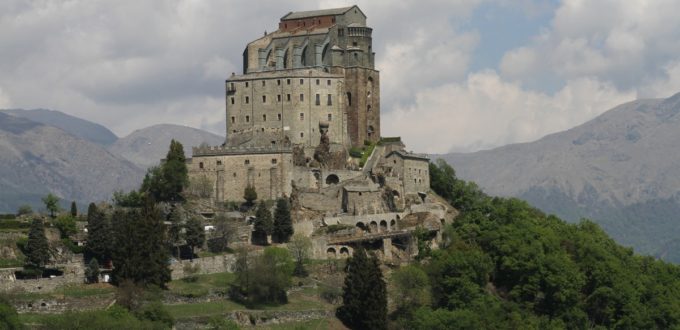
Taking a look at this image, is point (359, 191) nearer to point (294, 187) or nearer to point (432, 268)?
point (294, 187)

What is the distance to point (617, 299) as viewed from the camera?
354 ft

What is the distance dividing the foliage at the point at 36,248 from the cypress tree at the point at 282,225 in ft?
69.5

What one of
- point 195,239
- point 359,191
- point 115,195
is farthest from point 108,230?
point 359,191

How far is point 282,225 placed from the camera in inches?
4345

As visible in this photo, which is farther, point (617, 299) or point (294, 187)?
point (294, 187)

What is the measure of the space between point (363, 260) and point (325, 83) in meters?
34.3

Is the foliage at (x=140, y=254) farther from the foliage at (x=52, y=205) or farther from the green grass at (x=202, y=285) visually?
the foliage at (x=52, y=205)

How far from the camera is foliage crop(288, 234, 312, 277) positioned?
106 meters

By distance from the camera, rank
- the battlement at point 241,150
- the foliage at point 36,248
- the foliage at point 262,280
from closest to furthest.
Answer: the foliage at point 36,248 < the foliage at point 262,280 < the battlement at point 241,150

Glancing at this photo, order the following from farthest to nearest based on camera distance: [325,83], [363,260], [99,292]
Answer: [325,83] → [363,260] → [99,292]

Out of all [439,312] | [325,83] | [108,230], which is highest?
[325,83]

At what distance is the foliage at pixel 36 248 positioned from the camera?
94125mm

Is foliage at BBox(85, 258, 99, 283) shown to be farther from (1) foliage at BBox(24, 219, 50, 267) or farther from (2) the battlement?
(2) the battlement

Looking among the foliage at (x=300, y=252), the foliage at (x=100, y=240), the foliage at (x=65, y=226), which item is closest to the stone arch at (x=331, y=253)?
the foliage at (x=300, y=252)
